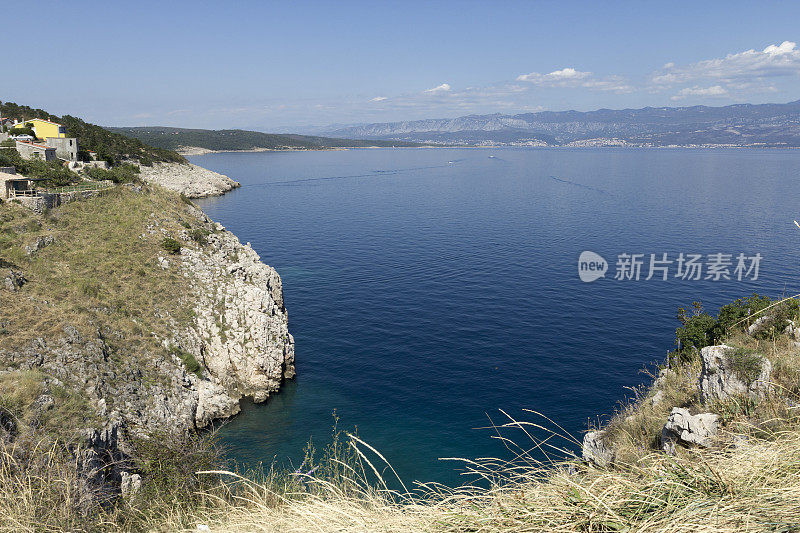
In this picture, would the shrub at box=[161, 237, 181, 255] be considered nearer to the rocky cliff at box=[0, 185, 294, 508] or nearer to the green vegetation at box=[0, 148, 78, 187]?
the rocky cliff at box=[0, 185, 294, 508]

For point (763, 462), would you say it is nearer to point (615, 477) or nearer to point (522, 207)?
point (615, 477)

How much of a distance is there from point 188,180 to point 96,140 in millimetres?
44068

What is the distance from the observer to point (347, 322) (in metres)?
51.2

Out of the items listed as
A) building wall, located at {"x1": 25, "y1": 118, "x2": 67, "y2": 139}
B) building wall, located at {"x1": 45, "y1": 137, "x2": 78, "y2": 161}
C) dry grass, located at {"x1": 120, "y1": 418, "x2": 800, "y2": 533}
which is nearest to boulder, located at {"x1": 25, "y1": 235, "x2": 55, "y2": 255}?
building wall, located at {"x1": 45, "y1": 137, "x2": 78, "y2": 161}

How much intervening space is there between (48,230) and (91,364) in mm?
20050

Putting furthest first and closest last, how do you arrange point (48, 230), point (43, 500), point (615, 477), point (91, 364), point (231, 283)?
point (231, 283)
point (48, 230)
point (91, 364)
point (43, 500)
point (615, 477)

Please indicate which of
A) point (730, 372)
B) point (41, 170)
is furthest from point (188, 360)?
point (41, 170)

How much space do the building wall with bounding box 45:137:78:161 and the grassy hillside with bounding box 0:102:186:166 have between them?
16.3 ft

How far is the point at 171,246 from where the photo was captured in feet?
149

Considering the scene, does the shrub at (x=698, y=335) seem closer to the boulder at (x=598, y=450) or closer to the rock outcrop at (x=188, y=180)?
the boulder at (x=598, y=450)

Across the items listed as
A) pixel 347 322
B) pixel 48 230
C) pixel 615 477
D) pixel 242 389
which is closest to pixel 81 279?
pixel 48 230

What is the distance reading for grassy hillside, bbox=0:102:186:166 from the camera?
301 feet

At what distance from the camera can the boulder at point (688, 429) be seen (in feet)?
29.3

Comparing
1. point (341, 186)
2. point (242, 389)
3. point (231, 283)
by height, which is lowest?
point (242, 389)
